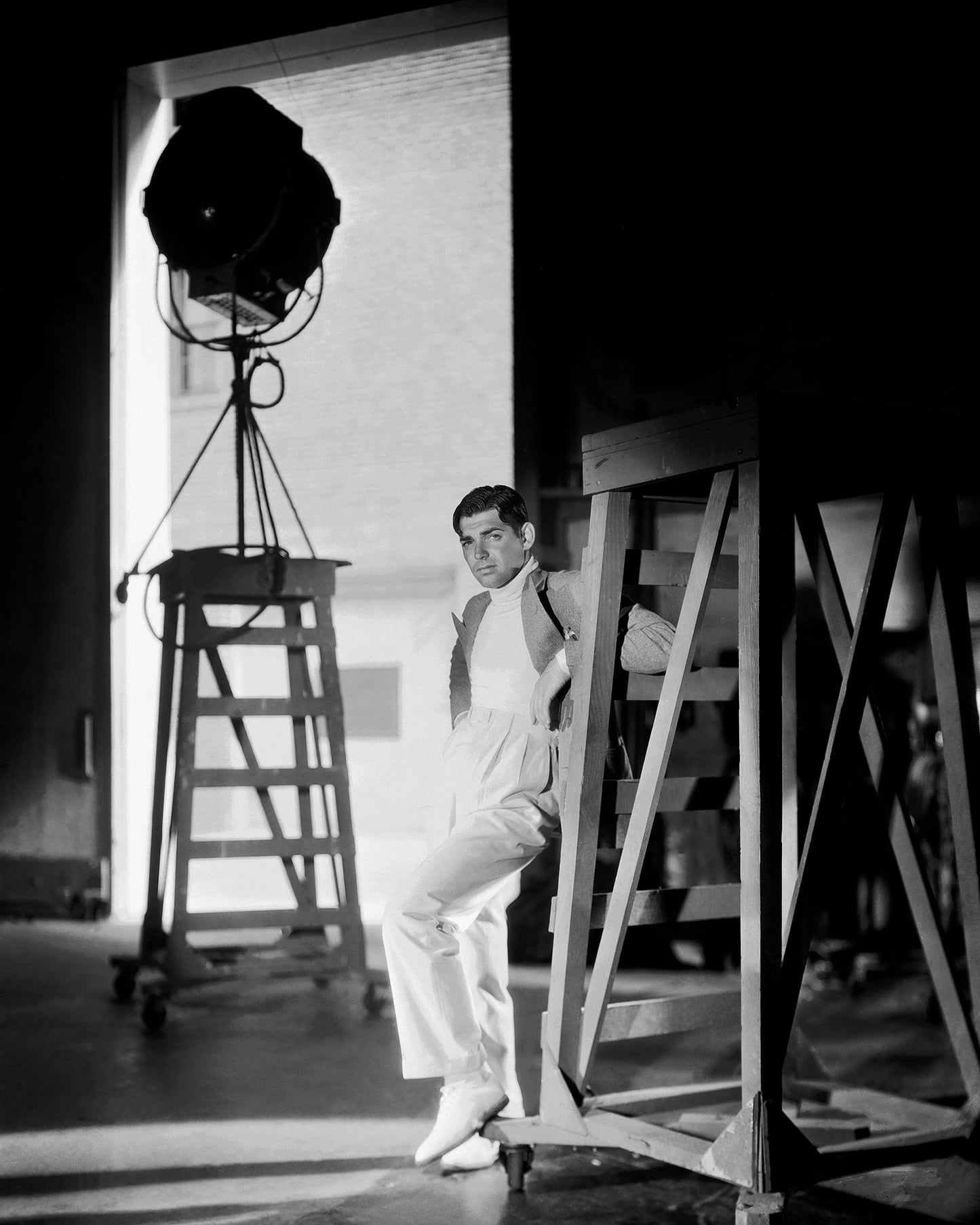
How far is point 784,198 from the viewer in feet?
15.6

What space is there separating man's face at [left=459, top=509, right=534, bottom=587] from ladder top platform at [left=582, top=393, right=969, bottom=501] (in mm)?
210

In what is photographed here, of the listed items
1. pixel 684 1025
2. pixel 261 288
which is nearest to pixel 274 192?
pixel 261 288

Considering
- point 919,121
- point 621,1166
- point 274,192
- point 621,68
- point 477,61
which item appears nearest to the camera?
point 621,1166

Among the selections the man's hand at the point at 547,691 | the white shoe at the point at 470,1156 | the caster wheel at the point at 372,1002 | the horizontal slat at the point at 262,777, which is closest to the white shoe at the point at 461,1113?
the white shoe at the point at 470,1156

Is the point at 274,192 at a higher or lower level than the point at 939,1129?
higher

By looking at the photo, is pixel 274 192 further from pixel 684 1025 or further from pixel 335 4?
pixel 684 1025

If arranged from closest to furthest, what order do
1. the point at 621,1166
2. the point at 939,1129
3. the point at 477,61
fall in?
the point at 939,1129 → the point at 621,1166 → the point at 477,61

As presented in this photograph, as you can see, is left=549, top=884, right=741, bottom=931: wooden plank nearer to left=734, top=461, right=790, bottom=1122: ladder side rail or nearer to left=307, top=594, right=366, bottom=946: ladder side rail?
left=734, top=461, right=790, bottom=1122: ladder side rail

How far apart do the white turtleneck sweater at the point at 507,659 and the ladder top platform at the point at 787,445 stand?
0.32m

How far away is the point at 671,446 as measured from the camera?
255cm

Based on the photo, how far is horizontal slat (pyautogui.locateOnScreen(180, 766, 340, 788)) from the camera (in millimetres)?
4332

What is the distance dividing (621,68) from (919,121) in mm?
1174

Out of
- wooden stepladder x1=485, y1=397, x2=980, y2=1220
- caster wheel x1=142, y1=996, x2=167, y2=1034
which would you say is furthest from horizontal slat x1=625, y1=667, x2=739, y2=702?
caster wheel x1=142, y1=996, x2=167, y2=1034

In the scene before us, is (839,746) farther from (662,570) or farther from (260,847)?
(260,847)
